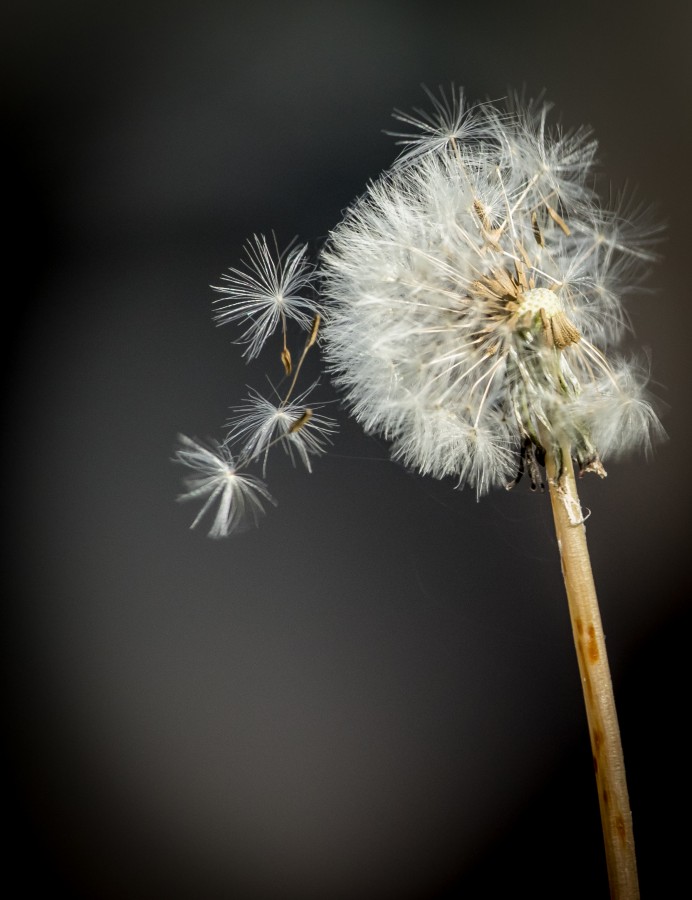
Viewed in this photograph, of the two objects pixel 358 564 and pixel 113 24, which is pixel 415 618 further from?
pixel 113 24

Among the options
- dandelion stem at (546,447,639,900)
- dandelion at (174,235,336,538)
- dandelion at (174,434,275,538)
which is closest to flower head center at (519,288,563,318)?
dandelion stem at (546,447,639,900)

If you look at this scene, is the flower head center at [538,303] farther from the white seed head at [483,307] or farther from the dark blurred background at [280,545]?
the dark blurred background at [280,545]

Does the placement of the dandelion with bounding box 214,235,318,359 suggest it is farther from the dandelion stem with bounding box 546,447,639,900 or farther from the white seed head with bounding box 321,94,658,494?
the dandelion stem with bounding box 546,447,639,900

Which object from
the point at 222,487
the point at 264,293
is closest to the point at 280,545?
the point at 222,487

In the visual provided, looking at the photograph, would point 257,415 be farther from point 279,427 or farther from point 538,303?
point 538,303

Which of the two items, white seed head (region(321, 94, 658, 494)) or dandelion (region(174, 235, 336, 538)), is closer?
white seed head (region(321, 94, 658, 494))
